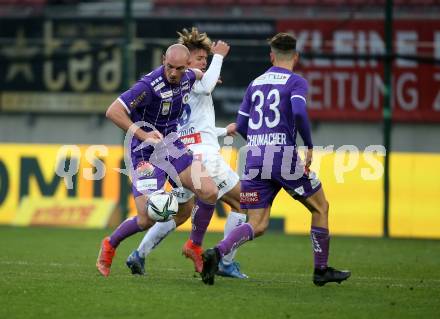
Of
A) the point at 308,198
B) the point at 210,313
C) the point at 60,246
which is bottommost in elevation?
the point at 60,246

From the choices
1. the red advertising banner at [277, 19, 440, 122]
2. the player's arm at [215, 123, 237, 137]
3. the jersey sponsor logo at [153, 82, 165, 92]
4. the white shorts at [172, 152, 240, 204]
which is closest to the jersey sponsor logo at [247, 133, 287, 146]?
the player's arm at [215, 123, 237, 137]

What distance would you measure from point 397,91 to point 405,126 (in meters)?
0.69

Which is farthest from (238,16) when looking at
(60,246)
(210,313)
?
(210,313)

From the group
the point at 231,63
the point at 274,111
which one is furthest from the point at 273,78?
the point at 231,63

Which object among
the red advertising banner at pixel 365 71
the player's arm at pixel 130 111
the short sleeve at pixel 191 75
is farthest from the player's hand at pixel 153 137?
the red advertising banner at pixel 365 71

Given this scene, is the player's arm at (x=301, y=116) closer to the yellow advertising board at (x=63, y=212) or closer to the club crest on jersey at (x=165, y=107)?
the club crest on jersey at (x=165, y=107)

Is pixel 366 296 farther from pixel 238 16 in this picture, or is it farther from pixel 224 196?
pixel 238 16

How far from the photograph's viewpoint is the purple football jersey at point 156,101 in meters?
9.20

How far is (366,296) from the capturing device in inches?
333

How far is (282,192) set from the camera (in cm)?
1572

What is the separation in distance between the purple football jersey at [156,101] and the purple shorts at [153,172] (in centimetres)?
11

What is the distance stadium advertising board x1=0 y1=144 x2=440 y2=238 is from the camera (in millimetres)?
15617

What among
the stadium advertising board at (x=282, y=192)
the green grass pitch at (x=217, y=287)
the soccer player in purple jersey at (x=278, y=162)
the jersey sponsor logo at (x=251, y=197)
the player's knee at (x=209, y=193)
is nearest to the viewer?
the green grass pitch at (x=217, y=287)

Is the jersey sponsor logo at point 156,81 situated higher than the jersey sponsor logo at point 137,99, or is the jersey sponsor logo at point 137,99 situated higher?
the jersey sponsor logo at point 156,81
